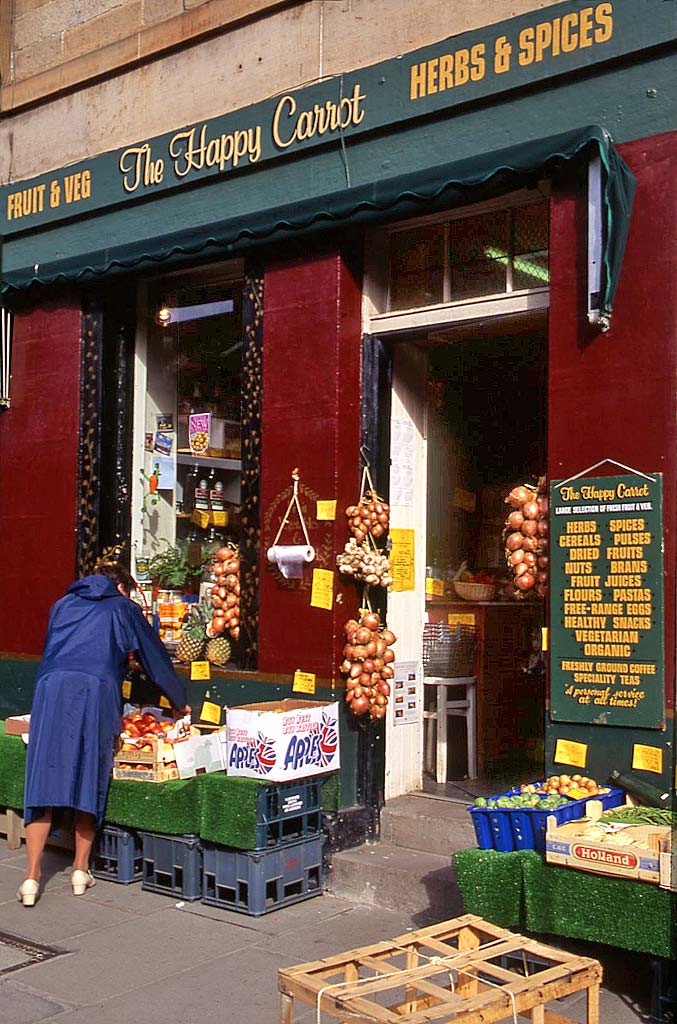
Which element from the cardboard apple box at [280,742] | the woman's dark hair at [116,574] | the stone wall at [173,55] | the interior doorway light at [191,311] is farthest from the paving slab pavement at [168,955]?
the stone wall at [173,55]

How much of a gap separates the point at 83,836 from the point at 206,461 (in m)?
3.16

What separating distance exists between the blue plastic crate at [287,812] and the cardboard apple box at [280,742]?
0.08 m

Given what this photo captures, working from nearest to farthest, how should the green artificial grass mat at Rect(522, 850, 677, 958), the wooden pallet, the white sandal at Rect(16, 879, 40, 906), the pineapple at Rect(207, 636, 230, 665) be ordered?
1. the wooden pallet
2. the green artificial grass mat at Rect(522, 850, 677, 958)
3. the white sandal at Rect(16, 879, 40, 906)
4. the pineapple at Rect(207, 636, 230, 665)

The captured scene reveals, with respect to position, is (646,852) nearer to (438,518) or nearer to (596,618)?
(596,618)

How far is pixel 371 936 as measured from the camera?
622 cm

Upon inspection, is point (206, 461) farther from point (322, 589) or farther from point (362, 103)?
point (362, 103)

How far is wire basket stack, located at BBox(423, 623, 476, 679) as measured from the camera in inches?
323

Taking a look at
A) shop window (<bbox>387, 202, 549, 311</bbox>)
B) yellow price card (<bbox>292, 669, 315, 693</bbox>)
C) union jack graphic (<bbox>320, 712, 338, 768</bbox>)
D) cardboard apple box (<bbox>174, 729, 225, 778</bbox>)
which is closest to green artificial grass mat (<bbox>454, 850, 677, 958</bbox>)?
union jack graphic (<bbox>320, 712, 338, 768</bbox>)

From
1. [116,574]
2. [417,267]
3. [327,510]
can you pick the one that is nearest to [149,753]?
[116,574]

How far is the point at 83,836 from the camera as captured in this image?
7090mm

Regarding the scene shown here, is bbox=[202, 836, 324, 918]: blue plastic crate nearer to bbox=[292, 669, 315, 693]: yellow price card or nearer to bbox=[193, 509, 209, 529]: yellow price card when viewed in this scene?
bbox=[292, 669, 315, 693]: yellow price card

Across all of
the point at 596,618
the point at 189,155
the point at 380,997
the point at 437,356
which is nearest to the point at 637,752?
the point at 596,618

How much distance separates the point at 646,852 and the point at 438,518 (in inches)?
165

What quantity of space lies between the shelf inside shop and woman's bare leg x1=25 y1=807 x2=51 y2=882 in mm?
2920
